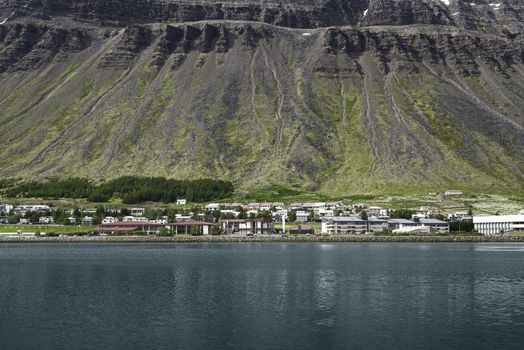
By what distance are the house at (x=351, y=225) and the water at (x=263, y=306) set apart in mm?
83391

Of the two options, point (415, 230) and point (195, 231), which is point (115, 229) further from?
point (415, 230)

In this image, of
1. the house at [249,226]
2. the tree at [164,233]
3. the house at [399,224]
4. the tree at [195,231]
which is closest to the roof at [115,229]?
the tree at [164,233]

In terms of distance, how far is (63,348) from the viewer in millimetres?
47688

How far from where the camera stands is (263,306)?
63562 mm

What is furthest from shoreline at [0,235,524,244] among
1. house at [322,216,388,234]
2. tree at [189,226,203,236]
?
house at [322,216,388,234]

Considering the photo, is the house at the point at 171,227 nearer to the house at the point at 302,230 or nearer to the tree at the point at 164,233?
the tree at the point at 164,233

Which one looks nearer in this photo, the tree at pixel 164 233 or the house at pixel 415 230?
the house at pixel 415 230

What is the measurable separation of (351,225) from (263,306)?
5088 inches

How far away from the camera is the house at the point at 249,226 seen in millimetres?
197125

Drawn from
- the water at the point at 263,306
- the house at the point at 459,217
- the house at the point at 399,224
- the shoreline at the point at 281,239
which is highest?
the house at the point at 459,217

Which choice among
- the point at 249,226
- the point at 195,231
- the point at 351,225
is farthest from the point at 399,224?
the point at 195,231

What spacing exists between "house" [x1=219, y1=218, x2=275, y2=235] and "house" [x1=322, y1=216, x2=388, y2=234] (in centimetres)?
1582

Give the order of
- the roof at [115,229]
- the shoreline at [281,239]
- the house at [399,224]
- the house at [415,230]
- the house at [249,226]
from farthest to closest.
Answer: the house at [249,226] < the roof at [115,229] < the house at [399,224] < the house at [415,230] < the shoreline at [281,239]

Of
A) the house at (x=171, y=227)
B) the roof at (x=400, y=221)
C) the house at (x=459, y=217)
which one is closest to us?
the roof at (x=400, y=221)
